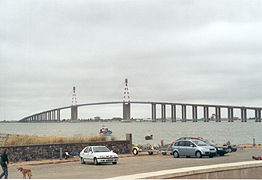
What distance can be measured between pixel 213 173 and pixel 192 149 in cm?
1619

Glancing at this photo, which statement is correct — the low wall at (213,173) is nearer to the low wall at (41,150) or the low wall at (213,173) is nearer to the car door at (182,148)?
the car door at (182,148)

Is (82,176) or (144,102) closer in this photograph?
(82,176)

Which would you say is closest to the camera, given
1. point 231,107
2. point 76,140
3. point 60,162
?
point 60,162

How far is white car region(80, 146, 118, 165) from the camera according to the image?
2466 centimetres

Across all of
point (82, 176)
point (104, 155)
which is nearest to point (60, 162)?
point (104, 155)

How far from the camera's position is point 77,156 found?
30344 millimetres

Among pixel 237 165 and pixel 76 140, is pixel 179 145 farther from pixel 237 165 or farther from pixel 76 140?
pixel 237 165

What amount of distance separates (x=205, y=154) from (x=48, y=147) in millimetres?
11637

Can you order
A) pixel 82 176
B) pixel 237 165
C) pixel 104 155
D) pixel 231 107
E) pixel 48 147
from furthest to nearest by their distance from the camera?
pixel 231 107 < pixel 48 147 < pixel 104 155 < pixel 82 176 < pixel 237 165

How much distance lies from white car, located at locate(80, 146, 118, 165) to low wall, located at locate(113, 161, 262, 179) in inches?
453

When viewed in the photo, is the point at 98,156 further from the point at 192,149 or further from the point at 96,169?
the point at 192,149

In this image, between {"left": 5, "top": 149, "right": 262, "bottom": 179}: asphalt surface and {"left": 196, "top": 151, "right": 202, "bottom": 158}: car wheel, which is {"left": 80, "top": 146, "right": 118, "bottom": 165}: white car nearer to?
{"left": 5, "top": 149, "right": 262, "bottom": 179}: asphalt surface

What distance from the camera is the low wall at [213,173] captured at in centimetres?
1241

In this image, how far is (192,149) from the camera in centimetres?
2956
